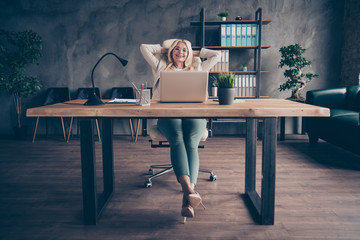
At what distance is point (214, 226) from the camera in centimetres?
160

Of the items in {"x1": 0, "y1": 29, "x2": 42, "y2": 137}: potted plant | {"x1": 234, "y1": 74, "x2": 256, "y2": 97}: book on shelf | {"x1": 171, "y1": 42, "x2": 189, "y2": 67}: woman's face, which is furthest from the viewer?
{"x1": 234, "y1": 74, "x2": 256, "y2": 97}: book on shelf

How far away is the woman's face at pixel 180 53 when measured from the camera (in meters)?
2.34

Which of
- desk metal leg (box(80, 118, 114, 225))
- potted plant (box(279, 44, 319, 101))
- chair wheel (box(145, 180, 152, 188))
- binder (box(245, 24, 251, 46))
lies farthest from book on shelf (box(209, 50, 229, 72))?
desk metal leg (box(80, 118, 114, 225))

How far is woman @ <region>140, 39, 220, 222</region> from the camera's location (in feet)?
5.16

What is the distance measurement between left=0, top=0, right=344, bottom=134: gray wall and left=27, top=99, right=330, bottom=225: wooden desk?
291 cm

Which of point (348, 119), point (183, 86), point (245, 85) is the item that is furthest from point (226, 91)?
point (245, 85)

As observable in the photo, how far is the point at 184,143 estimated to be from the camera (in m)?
1.85

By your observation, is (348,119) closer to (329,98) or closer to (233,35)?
(329,98)

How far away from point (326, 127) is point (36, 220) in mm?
3304

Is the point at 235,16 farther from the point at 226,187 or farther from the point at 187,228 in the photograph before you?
the point at 187,228

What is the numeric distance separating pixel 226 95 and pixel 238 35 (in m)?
2.82

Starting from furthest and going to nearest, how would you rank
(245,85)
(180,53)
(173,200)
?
(245,85) → (180,53) → (173,200)

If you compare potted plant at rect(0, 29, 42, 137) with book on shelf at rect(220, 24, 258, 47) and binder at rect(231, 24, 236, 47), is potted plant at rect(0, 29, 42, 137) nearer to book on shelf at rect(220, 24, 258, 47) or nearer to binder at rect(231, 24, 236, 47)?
book on shelf at rect(220, 24, 258, 47)

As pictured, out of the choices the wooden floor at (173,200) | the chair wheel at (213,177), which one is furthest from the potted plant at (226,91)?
the chair wheel at (213,177)
